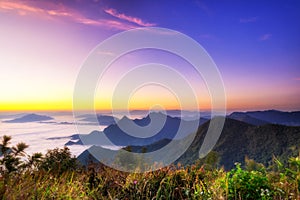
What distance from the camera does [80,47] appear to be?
927 cm

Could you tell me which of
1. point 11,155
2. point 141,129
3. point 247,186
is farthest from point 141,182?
point 141,129

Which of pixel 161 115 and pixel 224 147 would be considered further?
pixel 224 147

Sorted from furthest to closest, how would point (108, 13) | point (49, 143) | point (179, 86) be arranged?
1. point (179, 86)
2. point (108, 13)
3. point (49, 143)

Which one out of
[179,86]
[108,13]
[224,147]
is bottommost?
[224,147]

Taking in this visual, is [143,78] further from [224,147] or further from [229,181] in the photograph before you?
[224,147]

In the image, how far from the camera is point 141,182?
590 centimetres

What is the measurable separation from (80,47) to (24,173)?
504 centimetres

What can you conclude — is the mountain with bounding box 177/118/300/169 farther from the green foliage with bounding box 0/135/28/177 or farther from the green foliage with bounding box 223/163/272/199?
the green foliage with bounding box 0/135/28/177

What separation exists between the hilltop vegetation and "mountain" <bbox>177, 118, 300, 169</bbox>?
44965mm

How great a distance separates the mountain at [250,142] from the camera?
54.5 metres

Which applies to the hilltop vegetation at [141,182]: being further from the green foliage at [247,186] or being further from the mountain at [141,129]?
the mountain at [141,129]

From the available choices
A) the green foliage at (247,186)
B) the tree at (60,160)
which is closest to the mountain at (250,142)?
the tree at (60,160)

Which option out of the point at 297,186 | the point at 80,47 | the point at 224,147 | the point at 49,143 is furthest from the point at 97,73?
the point at 224,147

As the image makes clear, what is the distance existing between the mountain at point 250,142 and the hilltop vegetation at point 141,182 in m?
45.0
